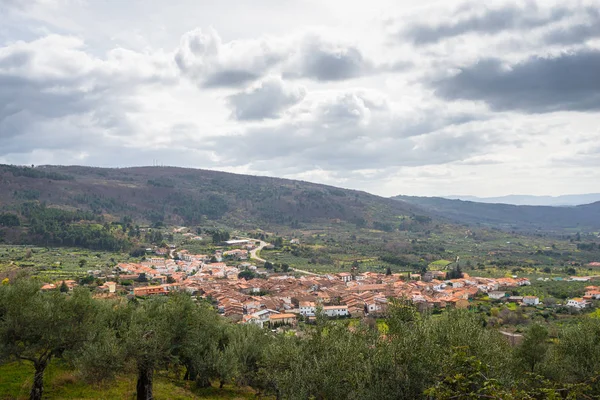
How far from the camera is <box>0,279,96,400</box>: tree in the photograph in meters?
21.2

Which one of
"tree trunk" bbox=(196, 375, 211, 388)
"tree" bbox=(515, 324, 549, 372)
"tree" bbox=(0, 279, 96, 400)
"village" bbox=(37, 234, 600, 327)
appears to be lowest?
"village" bbox=(37, 234, 600, 327)

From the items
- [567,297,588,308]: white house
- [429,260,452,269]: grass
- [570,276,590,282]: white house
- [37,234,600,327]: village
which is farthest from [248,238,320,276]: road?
[570,276,590,282]: white house

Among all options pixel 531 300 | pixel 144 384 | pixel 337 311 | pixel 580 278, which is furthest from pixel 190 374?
pixel 580 278

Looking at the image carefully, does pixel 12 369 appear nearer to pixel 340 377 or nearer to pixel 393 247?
pixel 340 377

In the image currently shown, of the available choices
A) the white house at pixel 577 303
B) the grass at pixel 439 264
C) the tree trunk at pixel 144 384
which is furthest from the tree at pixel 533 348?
the grass at pixel 439 264

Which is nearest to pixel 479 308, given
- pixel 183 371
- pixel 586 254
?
pixel 183 371

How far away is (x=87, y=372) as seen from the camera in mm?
22359

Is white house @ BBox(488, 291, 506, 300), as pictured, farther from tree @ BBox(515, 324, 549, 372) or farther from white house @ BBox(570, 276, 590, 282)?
tree @ BBox(515, 324, 549, 372)

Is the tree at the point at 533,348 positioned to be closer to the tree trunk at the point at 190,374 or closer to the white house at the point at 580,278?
the tree trunk at the point at 190,374

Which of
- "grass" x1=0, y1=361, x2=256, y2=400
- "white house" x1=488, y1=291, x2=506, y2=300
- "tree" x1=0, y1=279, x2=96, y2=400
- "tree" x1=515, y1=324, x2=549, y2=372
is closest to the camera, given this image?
"tree" x1=0, y1=279, x2=96, y2=400

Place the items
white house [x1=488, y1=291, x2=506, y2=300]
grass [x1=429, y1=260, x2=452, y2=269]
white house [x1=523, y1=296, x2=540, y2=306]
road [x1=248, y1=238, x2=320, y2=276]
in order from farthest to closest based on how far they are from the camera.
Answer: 1. grass [x1=429, y1=260, x2=452, y2=269]
2. road [x1=248, y1=238, x2=320, y2=276]
3. white house [x1=488, y1=291, x2=506, y2=300]
4. white house [x1=523, y1=296, x2=540, y2=306]

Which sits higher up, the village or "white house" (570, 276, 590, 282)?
the village

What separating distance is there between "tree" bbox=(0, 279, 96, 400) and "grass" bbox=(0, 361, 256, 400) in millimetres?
1775

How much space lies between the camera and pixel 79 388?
81.3 feet
